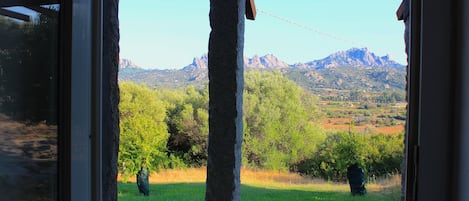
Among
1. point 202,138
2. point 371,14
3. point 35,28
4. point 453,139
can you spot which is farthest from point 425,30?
point 202,138

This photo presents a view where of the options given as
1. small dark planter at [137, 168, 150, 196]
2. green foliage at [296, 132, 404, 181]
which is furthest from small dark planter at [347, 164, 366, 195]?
small dark planter at [137, 168, 150, 196]

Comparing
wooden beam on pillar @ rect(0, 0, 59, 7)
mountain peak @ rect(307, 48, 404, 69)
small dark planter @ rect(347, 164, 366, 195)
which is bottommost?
small dark planter @ rect(347, 164, 366, 195)

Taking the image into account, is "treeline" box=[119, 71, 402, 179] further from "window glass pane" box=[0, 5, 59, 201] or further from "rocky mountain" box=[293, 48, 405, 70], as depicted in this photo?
"window glass pane" box=[0, 5, 59, 201]

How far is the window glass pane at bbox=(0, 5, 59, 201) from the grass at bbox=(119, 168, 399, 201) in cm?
391

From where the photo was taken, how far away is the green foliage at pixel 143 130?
4.66 metres

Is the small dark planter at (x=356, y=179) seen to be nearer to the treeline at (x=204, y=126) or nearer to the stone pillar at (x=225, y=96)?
the treeline at (x=204, y=126)

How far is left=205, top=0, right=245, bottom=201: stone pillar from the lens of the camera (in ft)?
9.29

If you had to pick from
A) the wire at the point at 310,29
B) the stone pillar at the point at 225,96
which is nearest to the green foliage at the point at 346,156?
the wire at the point at 310,29

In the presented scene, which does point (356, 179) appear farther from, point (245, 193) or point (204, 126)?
point (204, 126)

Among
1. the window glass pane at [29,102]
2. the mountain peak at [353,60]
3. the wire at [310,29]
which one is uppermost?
the wire at [310,29]

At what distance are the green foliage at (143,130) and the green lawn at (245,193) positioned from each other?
27 centimetres

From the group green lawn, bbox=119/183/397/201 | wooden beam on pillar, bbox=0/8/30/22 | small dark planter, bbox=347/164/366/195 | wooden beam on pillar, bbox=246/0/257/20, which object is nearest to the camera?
wooden beam on pillar, bbox=0/8/30/22

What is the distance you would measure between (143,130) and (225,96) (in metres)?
2.11

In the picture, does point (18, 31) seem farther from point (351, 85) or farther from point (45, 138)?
point (351, 85)
